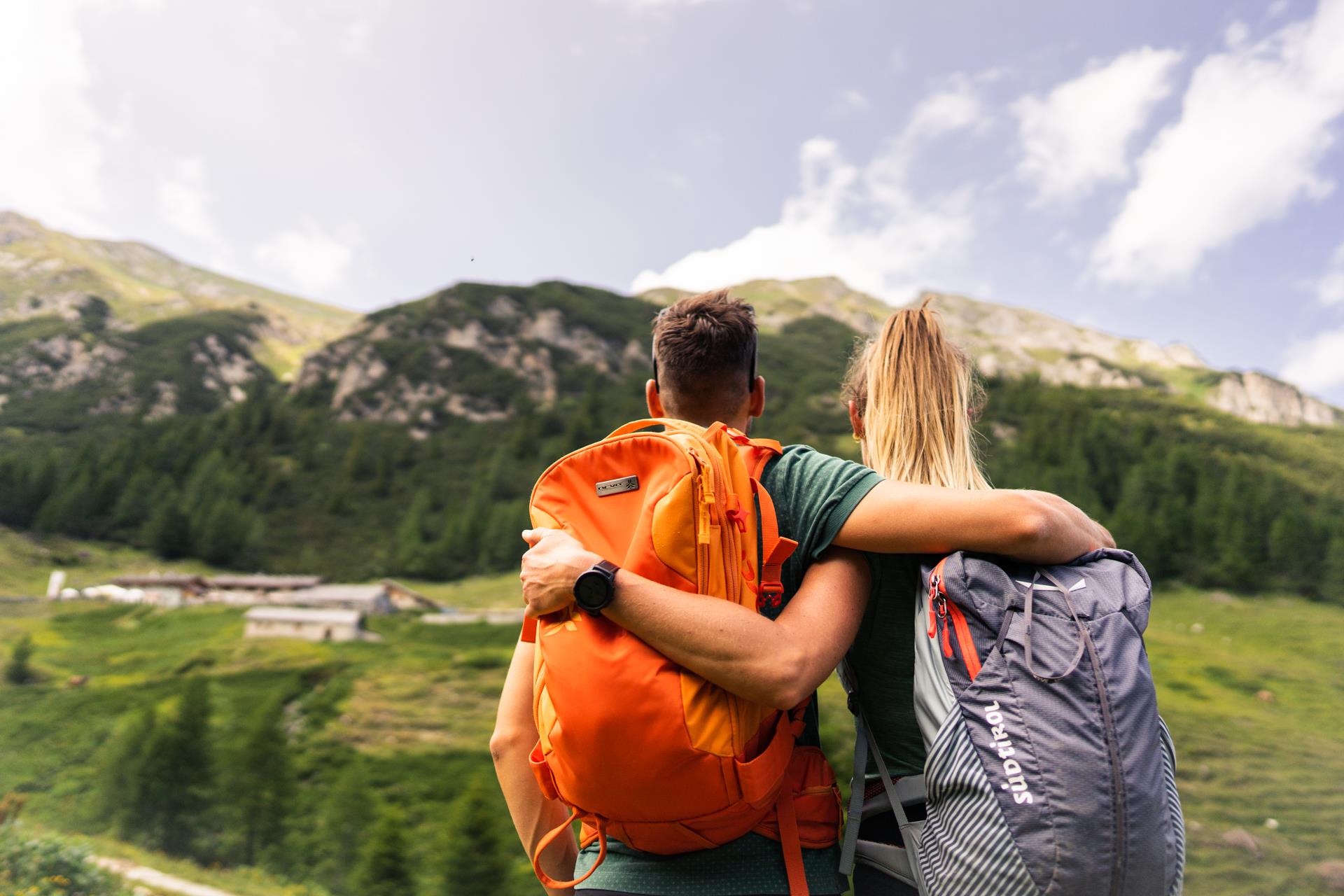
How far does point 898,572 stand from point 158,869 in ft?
74.0

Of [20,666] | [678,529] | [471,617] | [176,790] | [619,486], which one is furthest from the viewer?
[471,617]

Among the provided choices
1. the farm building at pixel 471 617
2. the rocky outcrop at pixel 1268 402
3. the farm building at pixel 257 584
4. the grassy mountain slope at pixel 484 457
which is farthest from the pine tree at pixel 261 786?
the rocky outcrop at pixel 1268 402

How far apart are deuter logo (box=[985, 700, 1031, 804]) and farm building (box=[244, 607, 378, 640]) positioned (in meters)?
47.5

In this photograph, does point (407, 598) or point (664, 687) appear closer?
point (664, 687)

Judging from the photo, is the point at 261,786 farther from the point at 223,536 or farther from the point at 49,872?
the point at 223,536

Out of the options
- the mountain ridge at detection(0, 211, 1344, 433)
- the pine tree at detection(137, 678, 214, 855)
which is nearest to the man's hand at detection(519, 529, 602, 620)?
the pine tree at detection(137, 678, 214, 855)

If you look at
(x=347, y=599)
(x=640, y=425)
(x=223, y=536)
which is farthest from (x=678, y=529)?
(x=223, y=536)

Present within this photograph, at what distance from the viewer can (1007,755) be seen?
1.45 meters

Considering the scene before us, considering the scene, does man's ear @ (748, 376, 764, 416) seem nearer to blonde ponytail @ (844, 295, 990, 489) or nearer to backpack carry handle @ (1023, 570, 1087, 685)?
blonde ponytail @ (844, 295, 990, 489)

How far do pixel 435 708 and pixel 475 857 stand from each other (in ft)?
60.3

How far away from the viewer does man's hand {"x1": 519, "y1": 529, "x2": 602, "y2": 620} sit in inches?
59.1

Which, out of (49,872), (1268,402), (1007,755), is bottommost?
(49,872)

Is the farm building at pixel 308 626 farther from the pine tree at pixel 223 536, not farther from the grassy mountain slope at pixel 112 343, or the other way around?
the grassy mountain slope at pixel 112 343

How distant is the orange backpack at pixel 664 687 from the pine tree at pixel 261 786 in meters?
25.1
